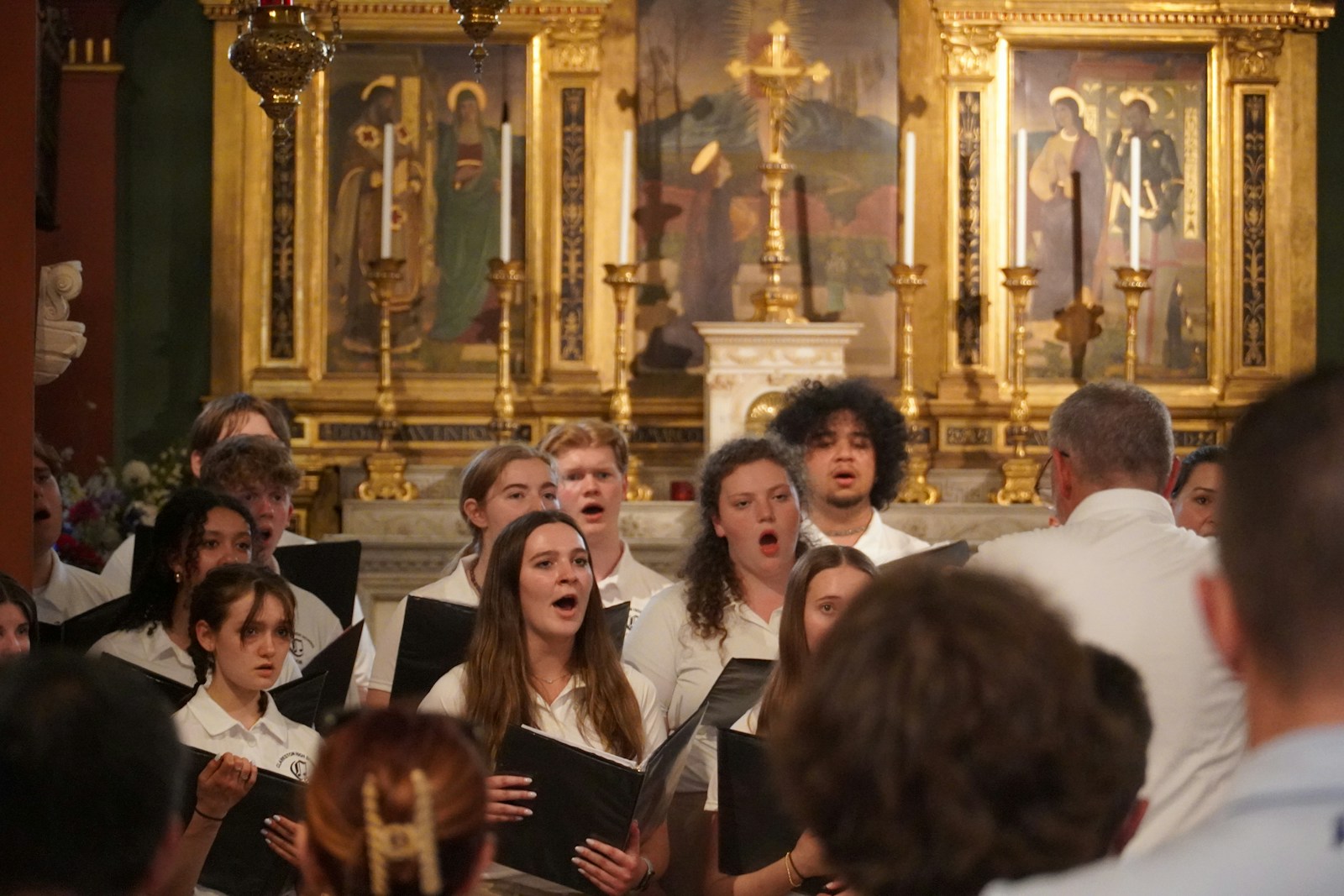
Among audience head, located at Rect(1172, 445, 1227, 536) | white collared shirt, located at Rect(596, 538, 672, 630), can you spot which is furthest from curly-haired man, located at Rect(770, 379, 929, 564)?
→ audience head, located at Rect(1172, 445, 1227, 536)

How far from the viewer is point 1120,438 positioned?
11.2ft

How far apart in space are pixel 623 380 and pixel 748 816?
16.4 feet

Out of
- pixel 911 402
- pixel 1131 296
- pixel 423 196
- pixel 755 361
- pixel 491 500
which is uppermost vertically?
pixel 423 196

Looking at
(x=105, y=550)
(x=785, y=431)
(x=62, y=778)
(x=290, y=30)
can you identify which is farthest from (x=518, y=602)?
(x=105, y=550)

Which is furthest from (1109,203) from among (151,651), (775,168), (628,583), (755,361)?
(151,651)

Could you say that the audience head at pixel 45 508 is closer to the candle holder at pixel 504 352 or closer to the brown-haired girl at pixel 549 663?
the brown-haired girl at pixel 549 663

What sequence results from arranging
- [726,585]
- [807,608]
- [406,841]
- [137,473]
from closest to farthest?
[406,841] < [807,608] < [726,585] < [137,473]

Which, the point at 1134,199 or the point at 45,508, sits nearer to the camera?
the point at 45,508

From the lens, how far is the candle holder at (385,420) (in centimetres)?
806

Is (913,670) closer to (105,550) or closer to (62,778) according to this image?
(62,778)

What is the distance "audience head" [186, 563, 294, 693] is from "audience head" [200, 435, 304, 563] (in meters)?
0.89

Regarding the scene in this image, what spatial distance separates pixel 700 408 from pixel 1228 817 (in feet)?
23.9

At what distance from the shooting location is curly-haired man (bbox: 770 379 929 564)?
17.1 feet

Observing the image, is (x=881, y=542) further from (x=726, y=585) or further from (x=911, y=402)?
(x=911, y=402)
